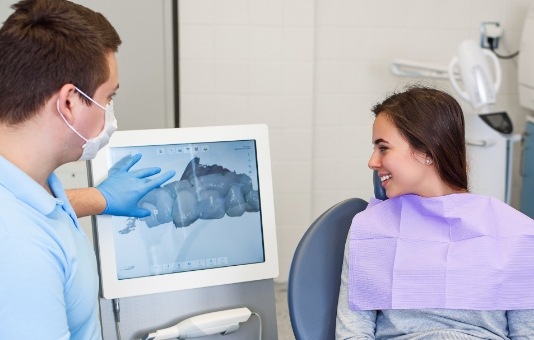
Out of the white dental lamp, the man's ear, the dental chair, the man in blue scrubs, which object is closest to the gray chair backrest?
the dental chair

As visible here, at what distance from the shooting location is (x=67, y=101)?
3.99ft

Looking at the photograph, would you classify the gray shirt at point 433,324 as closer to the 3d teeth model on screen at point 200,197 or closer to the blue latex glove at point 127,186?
the 3d teeth model on screen at point 200,197

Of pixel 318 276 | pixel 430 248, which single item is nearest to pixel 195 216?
pixel 318 276

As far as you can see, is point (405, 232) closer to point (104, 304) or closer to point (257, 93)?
point (104, 304)

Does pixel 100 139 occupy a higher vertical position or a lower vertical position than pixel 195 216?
higher

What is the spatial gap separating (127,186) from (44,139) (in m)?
0.39

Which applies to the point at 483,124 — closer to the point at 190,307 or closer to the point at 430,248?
the point at 430,248

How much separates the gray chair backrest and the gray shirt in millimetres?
30

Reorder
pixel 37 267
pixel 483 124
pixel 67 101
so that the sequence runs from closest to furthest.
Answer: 1. pixel 37 267
2. pixel 67 101
3. pixel 483 124

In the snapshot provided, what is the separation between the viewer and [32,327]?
1.09m

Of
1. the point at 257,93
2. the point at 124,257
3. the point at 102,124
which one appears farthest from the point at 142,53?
the point at 102,124

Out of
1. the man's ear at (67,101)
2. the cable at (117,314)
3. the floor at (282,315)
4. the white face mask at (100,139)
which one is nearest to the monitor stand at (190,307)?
the cable at (117,314)

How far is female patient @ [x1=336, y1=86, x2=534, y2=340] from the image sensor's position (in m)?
1.54

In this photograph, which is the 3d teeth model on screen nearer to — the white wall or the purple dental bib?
the purple dental bib
